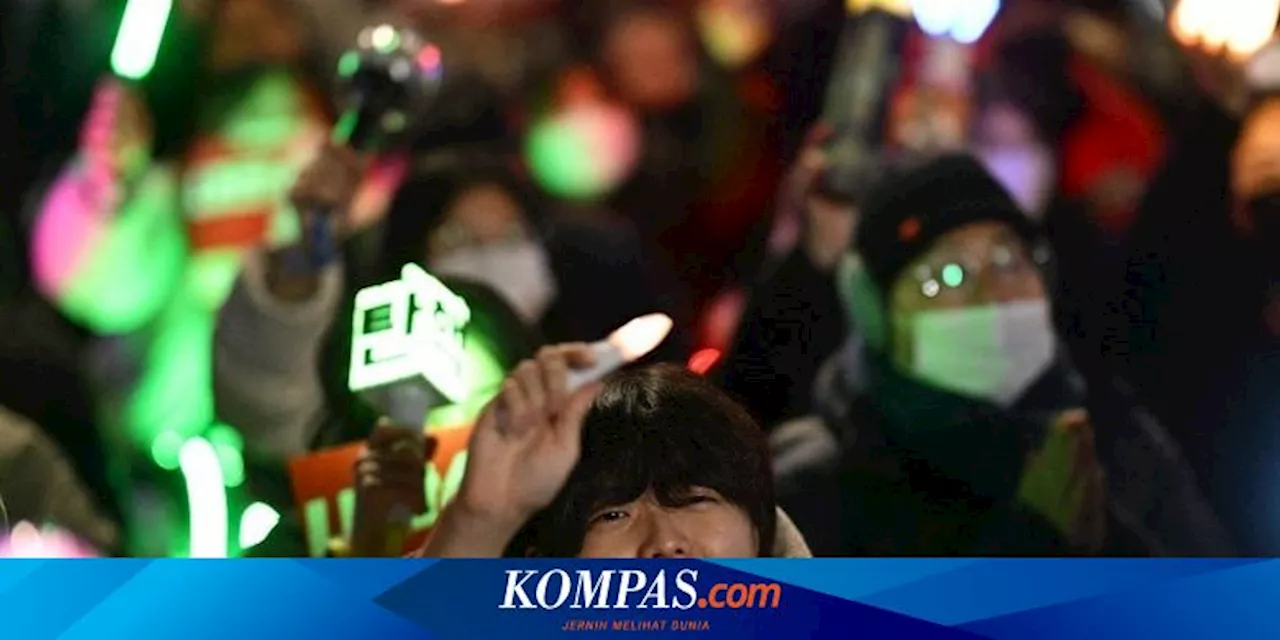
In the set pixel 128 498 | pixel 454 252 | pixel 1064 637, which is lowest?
pixel 1064 637

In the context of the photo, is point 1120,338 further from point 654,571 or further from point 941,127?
point 654,571

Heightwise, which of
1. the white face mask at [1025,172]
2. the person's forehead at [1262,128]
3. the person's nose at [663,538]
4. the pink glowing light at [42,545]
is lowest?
the person's nose at [663,538]

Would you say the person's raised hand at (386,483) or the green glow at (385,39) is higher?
the green glow at (385,39)

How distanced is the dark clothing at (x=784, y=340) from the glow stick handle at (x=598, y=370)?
0.16 meters

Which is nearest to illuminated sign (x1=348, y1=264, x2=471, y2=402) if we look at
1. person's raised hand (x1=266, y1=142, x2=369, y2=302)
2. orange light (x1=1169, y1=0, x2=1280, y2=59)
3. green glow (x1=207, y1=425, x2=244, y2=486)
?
person's raised hand (x1=266, y1=142, x2=369, y2=302)

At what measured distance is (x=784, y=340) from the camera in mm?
2574

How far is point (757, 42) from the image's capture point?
2.67m

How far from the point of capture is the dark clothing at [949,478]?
249 cm

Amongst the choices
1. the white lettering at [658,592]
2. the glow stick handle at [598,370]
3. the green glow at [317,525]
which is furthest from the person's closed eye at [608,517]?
the green glow at [317,525]

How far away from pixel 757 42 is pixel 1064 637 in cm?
106

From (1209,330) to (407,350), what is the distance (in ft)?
4.16

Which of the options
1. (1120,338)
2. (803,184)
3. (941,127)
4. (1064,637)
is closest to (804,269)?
(803,184)

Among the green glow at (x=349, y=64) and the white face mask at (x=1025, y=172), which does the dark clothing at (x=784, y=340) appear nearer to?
the white face mask at (x=1025, y=172)

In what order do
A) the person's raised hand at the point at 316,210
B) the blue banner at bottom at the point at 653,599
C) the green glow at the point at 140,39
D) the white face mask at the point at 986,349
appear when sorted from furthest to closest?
the green glow at the point at 140,39
the person's raised hand at the point at 316,210
the white face mask at the point at 986,349
the blue banner at bottom at the point at 653,599
